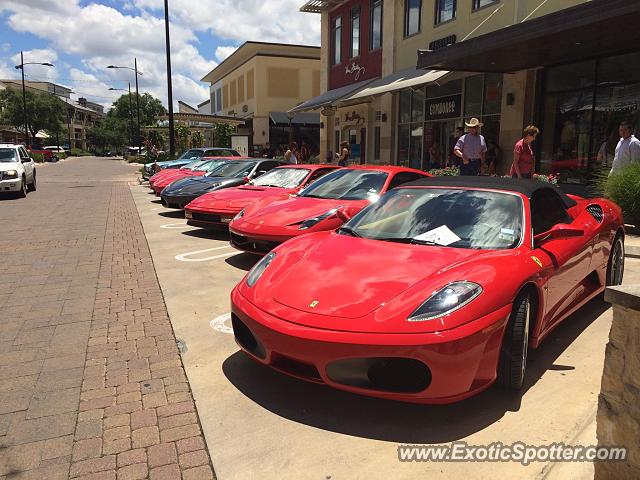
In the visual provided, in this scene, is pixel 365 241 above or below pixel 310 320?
above

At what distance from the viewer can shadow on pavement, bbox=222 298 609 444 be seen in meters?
2.72

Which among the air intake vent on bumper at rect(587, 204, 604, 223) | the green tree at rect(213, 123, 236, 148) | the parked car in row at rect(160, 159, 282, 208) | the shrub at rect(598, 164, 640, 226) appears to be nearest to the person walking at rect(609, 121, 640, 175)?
the shrub at rect(598, 164, 640, 226)

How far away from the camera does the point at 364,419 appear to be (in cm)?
283

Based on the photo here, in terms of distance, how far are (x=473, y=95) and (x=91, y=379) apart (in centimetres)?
1421

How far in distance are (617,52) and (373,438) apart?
37.5 feet

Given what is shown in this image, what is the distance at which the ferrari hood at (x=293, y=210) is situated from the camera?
6.09 metres

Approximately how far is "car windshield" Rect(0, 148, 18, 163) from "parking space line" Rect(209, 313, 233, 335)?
15.1 metres

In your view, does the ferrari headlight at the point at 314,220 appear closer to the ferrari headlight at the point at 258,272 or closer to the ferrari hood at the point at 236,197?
the ferrari hood at the point at 236,197

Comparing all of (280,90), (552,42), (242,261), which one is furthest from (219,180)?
(280,90)

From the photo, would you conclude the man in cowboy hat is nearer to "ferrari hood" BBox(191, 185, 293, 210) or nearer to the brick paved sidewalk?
"ferrari hood" BBox(191, 185, 293, 210)

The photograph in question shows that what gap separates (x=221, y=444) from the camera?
261 cm

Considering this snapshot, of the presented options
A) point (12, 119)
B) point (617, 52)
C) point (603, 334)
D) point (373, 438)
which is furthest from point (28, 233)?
point (12, 119)

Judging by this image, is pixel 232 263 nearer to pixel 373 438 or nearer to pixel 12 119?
pixel 373 438

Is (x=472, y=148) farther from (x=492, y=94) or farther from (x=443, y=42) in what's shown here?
(x=443, y=42)
